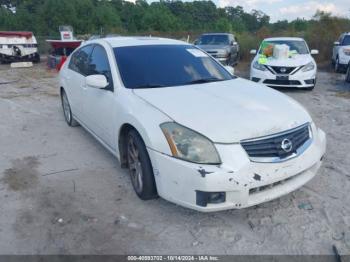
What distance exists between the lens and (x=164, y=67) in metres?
3.82

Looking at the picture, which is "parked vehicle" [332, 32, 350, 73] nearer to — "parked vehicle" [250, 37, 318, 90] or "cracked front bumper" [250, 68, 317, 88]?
"parked vehicle" [250, 37, 318, 90]

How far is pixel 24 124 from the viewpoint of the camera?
6184mm

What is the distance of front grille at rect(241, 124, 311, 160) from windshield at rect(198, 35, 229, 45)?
12.0 meters

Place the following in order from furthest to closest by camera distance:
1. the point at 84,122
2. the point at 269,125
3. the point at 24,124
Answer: the point at 24,124, the point at 84,122, the point at 269,125

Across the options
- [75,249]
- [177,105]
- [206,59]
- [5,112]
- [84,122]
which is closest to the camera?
[75,249]

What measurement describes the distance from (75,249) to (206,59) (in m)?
2.82

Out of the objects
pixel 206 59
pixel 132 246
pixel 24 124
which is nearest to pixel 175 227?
pixel 132 246

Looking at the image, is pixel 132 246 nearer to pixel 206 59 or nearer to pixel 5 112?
pixel 206 59

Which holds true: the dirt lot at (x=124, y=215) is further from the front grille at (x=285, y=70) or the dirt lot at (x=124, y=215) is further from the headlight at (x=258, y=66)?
the headlight at (x=258, y=66)

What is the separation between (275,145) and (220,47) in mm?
11389

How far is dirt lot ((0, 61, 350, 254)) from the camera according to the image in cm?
265

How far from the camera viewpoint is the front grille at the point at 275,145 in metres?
2.66

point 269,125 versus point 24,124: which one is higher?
point 269,125


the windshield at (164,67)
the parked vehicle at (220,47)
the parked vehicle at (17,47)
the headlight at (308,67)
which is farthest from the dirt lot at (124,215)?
the parked vehicle at (17,47)
